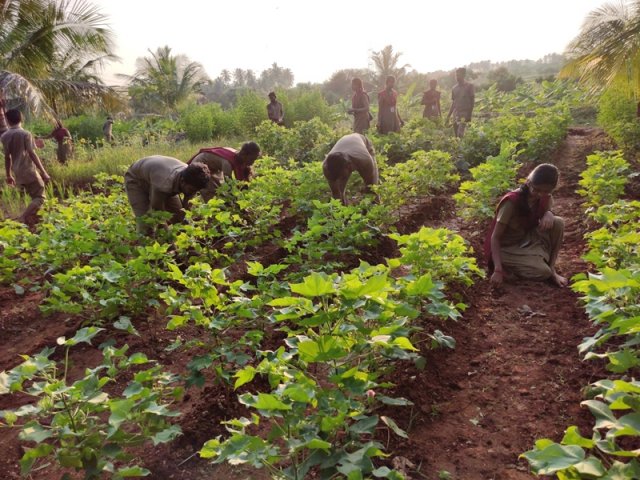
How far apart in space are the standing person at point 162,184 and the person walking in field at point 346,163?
1303 millimetres

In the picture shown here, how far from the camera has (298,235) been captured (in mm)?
3838

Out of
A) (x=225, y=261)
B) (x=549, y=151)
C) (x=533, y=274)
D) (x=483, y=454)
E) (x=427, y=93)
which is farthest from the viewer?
(x=427, y=93)

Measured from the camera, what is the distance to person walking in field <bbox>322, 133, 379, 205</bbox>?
16.4ft

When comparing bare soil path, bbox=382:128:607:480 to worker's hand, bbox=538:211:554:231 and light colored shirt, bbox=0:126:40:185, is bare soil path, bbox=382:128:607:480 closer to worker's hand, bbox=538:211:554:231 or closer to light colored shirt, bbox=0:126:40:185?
worker's hand, bbox=538:211:554:231

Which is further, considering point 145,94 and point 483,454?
point 145,94

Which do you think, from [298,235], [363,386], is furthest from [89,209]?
[363,386]

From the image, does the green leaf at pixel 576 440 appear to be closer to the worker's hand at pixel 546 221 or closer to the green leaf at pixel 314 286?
the green leaf at pixel 314 286

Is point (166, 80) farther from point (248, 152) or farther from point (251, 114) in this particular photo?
point (248, 152)

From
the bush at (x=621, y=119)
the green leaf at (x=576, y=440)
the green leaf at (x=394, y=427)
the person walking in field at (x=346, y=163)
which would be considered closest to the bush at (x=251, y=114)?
the bush at (x=621, y=119)

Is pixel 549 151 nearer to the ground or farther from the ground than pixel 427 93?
nearer to the ground

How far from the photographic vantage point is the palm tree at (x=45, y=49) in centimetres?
1055

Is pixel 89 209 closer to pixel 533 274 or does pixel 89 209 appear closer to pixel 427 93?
pixel 533 274

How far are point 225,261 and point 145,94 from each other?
30606 mm

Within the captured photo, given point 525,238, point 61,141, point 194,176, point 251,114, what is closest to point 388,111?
point 251,114
